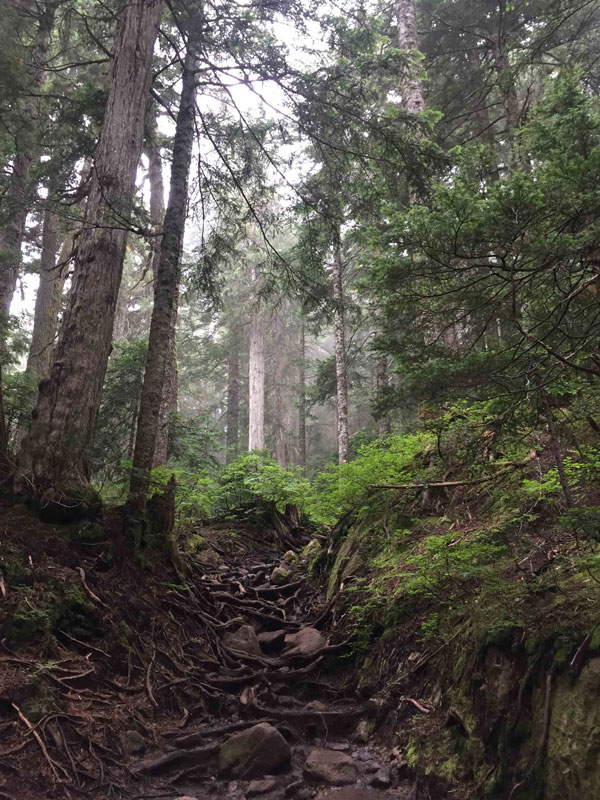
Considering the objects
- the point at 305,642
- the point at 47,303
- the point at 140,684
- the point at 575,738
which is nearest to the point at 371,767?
the point at 575,738

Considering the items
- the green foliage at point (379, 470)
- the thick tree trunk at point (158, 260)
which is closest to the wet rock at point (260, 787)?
the green foliage at point (379, 470)

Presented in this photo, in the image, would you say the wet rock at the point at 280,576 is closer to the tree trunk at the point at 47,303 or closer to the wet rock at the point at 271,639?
the wet rock at the point at 271,639

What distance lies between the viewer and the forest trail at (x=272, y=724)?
3578 millimetres

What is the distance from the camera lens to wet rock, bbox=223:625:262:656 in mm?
6027

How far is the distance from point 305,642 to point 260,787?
2.47 metres

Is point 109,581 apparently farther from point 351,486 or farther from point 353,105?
point 353,105

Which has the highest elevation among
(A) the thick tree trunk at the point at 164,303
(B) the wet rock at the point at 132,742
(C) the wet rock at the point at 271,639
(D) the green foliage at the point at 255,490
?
(A) the thick tree trunk at the point at 164,303

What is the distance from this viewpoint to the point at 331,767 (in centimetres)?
377

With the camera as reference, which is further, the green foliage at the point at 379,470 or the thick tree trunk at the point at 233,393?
the thick tree trunk at the point at 233,393

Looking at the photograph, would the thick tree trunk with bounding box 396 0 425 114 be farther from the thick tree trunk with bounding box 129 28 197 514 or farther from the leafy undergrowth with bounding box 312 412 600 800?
the leafy undergrowth with bounding box 312 412 600 800

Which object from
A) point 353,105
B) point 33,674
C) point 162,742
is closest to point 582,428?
point 162,742

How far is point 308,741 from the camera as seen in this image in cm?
431

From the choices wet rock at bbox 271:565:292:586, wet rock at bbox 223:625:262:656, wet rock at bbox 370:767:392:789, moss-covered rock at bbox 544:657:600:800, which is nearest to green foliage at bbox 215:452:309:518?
wet rock at bbox 271:565:292:586

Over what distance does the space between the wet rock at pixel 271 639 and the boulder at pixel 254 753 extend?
2.35 metres
